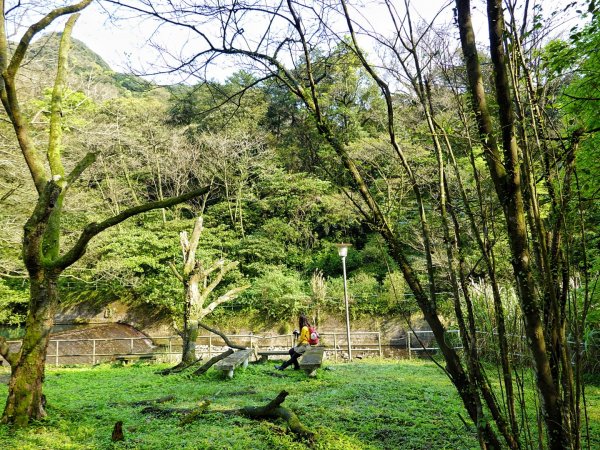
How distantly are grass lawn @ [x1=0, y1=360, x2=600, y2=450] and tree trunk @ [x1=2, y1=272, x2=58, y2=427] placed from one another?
0.17 metres

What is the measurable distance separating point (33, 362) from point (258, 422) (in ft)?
7.47

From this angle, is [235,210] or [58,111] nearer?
[58,111]

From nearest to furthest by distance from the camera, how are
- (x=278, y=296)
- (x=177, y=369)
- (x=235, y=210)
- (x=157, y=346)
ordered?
(x=177, y=369) < (x=157, y=346) < (x=278, y=296) < (x=235, y=210)

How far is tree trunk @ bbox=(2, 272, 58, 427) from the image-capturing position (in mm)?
4172

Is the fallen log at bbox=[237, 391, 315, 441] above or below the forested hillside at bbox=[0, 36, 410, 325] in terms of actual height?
below

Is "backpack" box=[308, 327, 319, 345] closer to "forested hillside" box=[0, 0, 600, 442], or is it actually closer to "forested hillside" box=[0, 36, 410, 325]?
"forested hillside" box=[0, 0, 600, 442]

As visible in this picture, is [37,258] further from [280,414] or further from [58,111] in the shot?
[280,414]

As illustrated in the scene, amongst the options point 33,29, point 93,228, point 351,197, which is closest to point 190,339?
point 93,228

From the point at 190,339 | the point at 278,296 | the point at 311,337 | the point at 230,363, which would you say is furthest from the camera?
the point at 278,296

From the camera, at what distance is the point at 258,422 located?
426 centimetres

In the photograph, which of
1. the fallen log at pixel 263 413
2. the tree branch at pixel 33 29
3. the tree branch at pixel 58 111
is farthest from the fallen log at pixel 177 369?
the tree branch at pixel 33 29

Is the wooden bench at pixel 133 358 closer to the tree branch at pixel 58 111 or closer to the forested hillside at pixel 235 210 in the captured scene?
the forested hillside at pixel 235 210

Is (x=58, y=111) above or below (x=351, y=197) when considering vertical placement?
above

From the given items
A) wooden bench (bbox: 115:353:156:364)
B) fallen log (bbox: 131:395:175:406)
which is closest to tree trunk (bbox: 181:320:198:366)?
wooden bench (bbox: 115:353:156:364)
